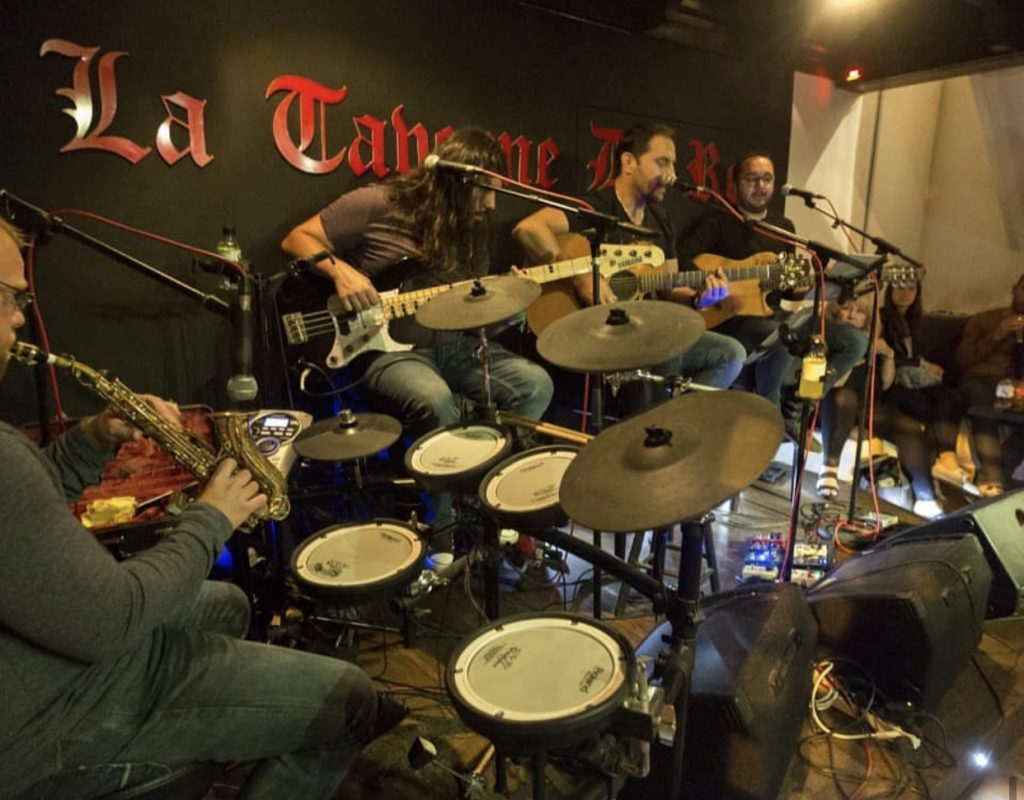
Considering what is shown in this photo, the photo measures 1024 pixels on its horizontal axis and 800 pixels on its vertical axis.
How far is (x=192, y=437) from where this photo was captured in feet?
5.20

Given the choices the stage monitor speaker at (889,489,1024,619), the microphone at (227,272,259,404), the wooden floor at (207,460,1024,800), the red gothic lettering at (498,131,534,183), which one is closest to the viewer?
the wooden floor at (207,460,1024,800)

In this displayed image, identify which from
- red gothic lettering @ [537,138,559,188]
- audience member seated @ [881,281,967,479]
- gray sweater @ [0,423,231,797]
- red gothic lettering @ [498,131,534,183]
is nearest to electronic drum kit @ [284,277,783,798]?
gray sweater @ [0,423,231,797]

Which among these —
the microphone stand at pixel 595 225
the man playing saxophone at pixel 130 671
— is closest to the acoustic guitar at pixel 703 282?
the microphone stand at pixel 595 225

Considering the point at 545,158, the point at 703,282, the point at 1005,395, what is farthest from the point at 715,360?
the point at 1005,395

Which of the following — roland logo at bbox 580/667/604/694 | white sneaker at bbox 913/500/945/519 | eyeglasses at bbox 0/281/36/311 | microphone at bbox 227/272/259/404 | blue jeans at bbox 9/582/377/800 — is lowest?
white sneaker at bbox 913/500/945/519

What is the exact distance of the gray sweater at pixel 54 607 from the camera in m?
0.87

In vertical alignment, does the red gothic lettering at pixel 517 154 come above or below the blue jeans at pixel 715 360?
above

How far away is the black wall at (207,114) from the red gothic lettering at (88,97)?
2 centimetres

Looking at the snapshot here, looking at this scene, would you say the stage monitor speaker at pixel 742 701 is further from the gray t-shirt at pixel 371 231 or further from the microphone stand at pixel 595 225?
the gray t-shirt at pixel 371 231

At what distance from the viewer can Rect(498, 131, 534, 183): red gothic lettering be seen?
3.41 m

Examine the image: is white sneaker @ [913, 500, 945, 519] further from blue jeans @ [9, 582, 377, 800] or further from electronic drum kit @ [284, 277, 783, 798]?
blue jeans @ [9, 582, 377, 800]

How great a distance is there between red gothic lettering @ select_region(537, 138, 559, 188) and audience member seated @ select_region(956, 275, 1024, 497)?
8.94 feet

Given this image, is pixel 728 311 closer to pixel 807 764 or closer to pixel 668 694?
pixel 807 764

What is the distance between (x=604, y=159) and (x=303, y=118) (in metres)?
1.75
